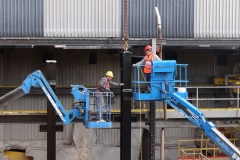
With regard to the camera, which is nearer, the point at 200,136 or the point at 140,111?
the point at 140,111

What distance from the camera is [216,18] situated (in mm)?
16438

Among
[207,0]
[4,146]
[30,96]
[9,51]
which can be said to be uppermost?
[207,0]

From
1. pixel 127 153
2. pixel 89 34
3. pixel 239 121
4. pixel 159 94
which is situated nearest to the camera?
pixel 159 94

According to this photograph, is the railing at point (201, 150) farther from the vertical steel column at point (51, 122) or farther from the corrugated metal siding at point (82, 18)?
the corrugated metal siding at point (82, 18)

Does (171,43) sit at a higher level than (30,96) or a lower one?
higher

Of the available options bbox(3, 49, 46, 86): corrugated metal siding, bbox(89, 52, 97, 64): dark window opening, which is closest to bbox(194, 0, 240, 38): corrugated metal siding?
bbox(89, 52, 97, 64): dark window opening

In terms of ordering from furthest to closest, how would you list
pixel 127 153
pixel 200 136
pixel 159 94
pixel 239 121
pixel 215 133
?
pixel 200 136, pixel 239 121, pixel 127 153, pixel 159 94, pixel 215 133

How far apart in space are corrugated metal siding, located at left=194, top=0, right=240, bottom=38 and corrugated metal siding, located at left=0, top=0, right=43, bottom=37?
703 centimetres

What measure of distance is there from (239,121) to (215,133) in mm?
8441

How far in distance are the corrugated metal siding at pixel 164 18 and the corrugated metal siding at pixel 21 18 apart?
4.00 metres

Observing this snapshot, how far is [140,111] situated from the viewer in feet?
50.8

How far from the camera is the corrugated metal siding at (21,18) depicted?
1548 cm

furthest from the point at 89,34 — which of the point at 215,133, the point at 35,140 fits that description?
the point at 215,133

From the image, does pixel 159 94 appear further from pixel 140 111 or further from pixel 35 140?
pixel 35 140
